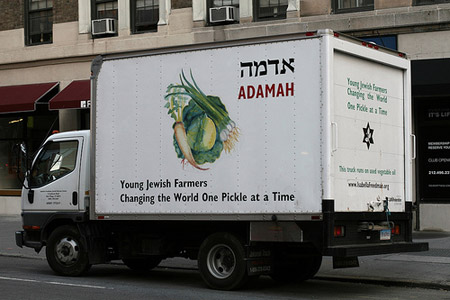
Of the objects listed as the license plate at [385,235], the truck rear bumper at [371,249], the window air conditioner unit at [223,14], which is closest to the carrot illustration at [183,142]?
the truck rear bumper at [371,249]

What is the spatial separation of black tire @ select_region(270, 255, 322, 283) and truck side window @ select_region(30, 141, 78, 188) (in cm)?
365

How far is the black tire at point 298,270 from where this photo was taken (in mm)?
12258

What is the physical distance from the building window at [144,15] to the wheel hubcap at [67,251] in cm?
1121

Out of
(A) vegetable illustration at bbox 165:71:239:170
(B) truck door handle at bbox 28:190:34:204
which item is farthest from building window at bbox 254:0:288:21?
(A) vegetable illustration at bbox 165:71:239:170

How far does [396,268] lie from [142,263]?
4.28 metres

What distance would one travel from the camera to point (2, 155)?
2606 centimetres

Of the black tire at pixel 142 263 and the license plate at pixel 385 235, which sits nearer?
the license plate at pixel 385 235

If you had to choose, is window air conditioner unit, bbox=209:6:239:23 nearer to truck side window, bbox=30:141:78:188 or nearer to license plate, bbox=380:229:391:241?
truck side window, bbox=30:141:78:188

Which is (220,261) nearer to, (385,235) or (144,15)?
(385,235)

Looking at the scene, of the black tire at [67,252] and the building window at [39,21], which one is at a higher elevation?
the building window at [39,21]

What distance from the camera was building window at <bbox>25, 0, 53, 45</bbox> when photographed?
983 inches

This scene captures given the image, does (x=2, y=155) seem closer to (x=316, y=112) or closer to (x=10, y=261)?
(x=10, y=261)

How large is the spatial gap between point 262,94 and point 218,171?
4.05 feet

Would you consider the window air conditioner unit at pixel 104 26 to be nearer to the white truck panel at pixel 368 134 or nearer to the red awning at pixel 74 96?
the red awning at pixel 74 96
